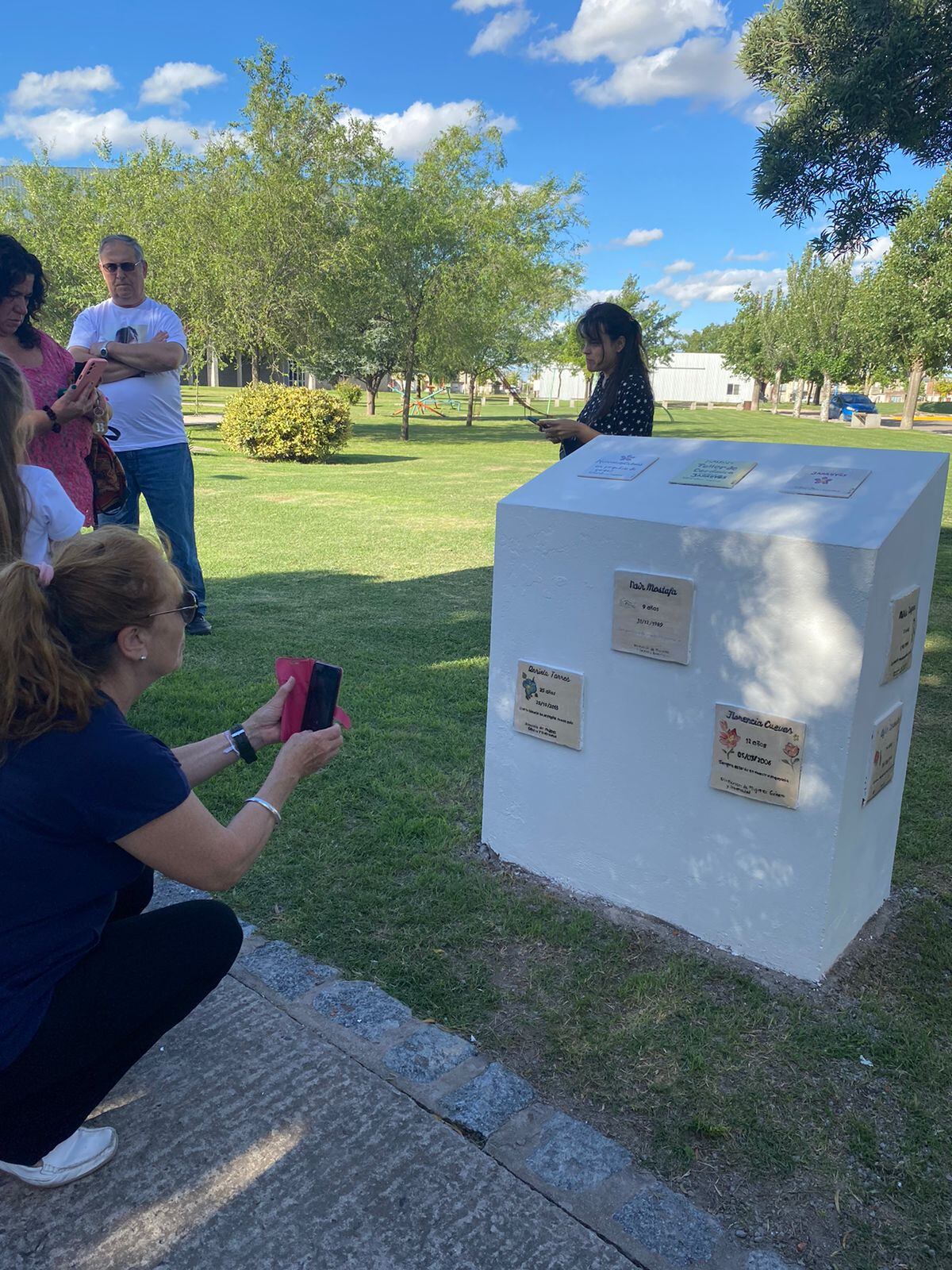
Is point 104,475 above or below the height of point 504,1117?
above

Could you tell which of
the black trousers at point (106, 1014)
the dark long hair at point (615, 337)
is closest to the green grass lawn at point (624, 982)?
the black trousers at point (106, 1014)

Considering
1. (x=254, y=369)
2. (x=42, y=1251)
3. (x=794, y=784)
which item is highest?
(x=254, y=369)

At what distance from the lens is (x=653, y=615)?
2.73 m

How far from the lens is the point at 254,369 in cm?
2470

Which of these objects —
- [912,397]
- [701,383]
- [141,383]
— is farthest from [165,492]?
[701,383]

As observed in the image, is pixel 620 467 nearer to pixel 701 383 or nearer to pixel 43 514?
pixel 43 514

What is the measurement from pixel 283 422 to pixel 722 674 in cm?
1645

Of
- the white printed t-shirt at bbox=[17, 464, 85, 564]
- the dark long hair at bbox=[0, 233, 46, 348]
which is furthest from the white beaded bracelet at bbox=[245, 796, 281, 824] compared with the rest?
the dark long hair at bbox=[0, 233, 46, 348]

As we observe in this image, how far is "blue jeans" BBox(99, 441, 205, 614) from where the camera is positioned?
552cm

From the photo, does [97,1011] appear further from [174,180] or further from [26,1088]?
[174,180]

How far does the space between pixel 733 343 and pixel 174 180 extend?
46.9 meters

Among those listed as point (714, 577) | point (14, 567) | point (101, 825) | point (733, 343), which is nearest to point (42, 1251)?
point (101, 825)

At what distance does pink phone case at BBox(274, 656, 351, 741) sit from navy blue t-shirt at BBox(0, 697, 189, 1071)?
524mm

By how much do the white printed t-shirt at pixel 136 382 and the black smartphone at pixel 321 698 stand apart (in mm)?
3741
